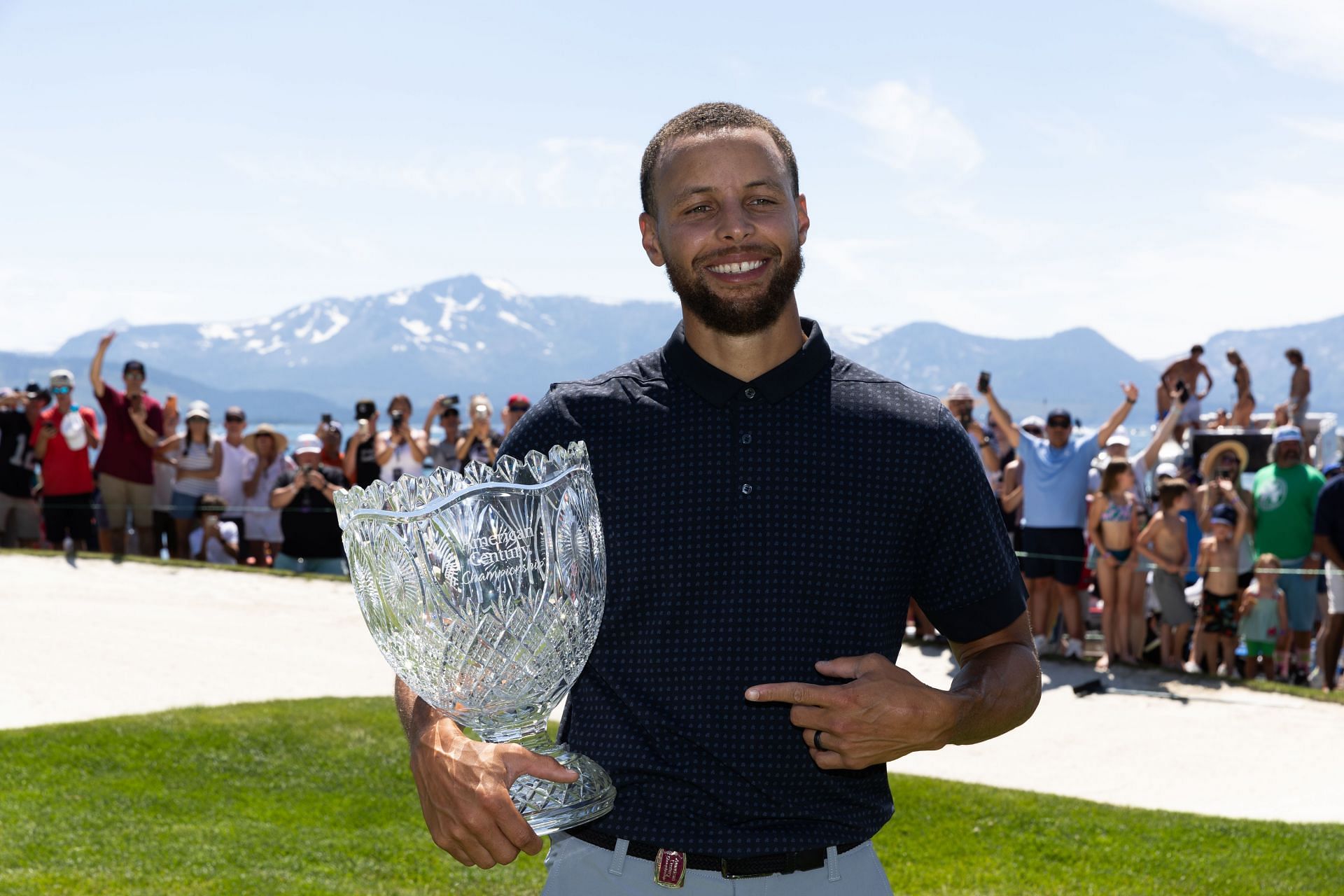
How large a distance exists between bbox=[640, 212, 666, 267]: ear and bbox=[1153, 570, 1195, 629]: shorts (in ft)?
26.5

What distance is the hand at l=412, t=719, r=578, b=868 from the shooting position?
5.49 ft

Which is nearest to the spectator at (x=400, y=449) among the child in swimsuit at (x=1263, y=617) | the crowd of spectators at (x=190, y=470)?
the crowd of spectators at (x=190, y=470)

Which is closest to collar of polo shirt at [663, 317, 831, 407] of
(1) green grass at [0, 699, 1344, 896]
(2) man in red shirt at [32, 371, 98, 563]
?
(1) green grass at [0, 699, 1344, 896]

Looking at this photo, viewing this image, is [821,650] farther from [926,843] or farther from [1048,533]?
[1048,533]

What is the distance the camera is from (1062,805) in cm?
693

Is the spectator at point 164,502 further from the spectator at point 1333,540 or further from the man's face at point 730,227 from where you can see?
the man's face at point 730,227

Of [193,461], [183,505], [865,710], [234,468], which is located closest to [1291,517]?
[865,710]

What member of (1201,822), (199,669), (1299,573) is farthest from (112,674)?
(1299,573)

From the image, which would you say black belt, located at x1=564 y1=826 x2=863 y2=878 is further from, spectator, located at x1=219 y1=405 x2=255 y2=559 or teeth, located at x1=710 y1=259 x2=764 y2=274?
spectator, located at x1=219 y1=405 x2=255 y2=559

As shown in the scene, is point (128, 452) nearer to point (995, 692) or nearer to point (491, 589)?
point (491, 589)

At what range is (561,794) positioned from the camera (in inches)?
70.6

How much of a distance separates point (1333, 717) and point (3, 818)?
8.01 metres

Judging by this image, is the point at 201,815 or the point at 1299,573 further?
the point at 1299,573

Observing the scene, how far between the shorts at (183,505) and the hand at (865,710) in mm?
12326
